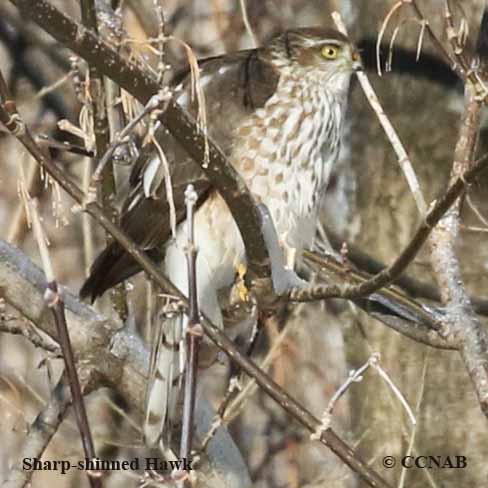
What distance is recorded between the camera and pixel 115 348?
10.4 ft

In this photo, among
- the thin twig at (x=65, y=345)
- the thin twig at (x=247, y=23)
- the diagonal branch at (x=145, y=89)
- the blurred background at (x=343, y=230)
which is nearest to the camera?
the thin twig at (x=65, y=345)

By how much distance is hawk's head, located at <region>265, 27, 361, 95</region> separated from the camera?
3799mm

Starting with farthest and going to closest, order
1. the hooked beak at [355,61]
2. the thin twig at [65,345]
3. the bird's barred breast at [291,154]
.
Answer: the hooked beak at [355,61] → the bird's barred breast at [291,154] → the thin twig at [65,345]

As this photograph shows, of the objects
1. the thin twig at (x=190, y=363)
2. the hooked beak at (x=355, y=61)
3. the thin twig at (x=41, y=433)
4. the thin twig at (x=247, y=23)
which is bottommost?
the thin twig at (x=41, y=433)

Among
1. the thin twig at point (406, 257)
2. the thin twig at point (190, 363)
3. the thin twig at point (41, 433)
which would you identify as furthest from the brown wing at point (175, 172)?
the thin twig at point (190, 363)

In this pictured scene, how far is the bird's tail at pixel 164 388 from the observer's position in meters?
3.13

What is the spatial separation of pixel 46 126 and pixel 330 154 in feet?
5.93

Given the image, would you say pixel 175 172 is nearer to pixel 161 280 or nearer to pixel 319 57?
pixel 319 57

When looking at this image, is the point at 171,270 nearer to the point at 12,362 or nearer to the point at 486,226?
the point at 486,226

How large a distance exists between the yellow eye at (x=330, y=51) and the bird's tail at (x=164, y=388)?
105 centimetres

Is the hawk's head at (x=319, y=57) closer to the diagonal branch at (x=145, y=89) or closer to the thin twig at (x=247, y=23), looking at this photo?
the diagonal branch at (x=145, y=89)

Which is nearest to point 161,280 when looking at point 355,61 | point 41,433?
point 41,433

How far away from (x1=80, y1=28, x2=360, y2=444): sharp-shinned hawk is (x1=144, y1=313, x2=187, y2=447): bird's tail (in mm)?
264

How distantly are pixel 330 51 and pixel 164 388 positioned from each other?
1.22 metres
